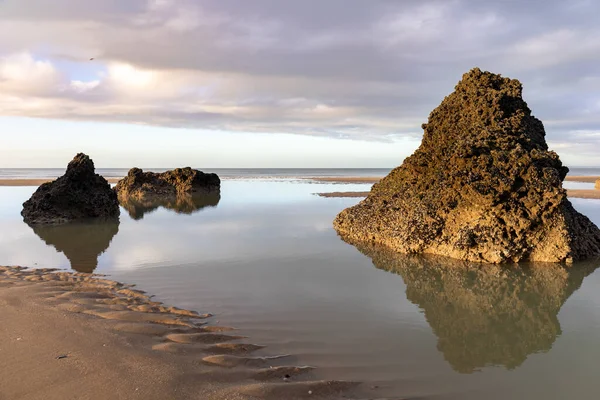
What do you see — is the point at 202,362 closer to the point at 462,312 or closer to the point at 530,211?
the point at 462,312

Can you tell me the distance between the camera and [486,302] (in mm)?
8508

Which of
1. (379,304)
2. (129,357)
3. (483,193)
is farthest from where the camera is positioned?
(483,193)

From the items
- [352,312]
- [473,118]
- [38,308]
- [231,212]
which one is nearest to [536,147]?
[473,118]

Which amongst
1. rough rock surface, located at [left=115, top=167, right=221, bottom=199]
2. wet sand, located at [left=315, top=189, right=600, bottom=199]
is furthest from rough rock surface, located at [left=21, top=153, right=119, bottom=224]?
wet sand, located at [left=315, top=189, right=600, bottom=199]

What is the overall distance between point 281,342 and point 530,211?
8.98m

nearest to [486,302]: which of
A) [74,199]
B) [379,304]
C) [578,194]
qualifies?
[379,304]

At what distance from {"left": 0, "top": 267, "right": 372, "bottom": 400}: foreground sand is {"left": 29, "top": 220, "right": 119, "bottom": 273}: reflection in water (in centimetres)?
403

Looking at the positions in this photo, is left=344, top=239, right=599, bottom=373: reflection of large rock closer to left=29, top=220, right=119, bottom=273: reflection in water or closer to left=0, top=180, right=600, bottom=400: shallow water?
left=0, top=180, right=600, bottom=400: shallow water

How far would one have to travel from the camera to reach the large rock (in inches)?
463

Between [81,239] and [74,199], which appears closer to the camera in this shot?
[81,239]

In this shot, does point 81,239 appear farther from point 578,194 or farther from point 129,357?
point 578,194

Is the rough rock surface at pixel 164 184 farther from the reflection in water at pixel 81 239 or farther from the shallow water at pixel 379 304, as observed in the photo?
the shallow water at pixel 379 304

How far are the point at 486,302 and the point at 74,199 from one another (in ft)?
64.5

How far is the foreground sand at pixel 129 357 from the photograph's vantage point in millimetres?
4660
